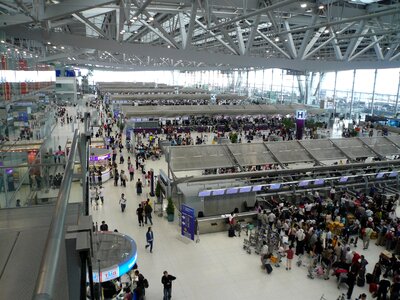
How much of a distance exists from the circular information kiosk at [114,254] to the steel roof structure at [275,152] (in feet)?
19.1

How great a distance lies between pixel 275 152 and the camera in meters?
17.8

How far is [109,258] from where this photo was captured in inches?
358

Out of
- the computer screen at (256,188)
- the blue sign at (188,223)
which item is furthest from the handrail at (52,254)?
the computer screen at (256,188)

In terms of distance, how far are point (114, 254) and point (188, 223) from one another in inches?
149

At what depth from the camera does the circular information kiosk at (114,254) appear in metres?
8.37

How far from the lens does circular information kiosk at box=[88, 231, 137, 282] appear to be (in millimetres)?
8367

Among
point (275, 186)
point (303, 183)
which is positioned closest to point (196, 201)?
point (275, 186)

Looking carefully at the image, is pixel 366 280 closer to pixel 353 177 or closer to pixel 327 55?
pixel 353 177

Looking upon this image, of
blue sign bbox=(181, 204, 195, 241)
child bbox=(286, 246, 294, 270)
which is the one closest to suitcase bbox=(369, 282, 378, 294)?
child bbox=(286, 246, 294, 270)

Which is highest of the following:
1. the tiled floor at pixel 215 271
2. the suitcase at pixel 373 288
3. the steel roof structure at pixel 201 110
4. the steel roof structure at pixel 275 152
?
the steel roof structure at pixel 201 110

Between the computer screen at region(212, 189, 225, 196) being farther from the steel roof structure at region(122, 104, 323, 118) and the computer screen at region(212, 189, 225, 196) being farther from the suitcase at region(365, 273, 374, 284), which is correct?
the steel roof structure at region(122, 104, 323, 118)

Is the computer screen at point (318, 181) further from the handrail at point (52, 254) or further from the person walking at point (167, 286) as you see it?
the handrail at point (52, 254)

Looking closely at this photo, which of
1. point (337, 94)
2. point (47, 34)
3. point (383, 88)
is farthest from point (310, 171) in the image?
point (337, 94)

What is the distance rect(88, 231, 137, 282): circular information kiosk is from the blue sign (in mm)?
3019
